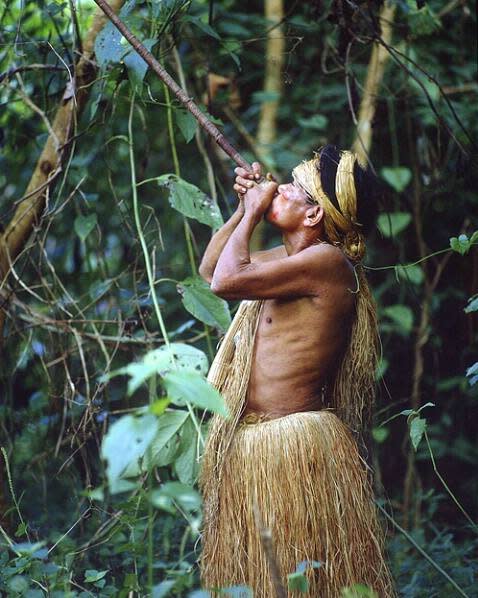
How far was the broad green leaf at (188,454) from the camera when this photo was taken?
2.43m

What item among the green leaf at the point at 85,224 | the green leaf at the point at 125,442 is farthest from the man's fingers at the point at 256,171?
the green leaf at the point at 125,442

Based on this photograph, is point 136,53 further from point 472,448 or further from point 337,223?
point 472,448

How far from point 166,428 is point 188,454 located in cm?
11

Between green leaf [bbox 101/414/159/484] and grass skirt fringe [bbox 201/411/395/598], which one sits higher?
green leaf [bbox 101/414/159/484]

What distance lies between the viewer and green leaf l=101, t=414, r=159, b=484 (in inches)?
54.0

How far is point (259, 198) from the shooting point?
235 centimetres

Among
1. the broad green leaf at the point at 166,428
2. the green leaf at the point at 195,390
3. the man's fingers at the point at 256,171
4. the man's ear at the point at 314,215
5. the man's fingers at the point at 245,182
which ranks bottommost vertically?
the broad green leaf at the point at 166,428

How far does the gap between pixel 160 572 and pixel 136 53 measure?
67.1 inches

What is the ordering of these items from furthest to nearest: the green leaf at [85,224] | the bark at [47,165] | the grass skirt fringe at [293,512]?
the green leaf at [85,224] → the bark at [47,165] → the grass skirt fringe at [293,512]

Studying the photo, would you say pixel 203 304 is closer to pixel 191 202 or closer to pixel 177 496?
pixel 191 202

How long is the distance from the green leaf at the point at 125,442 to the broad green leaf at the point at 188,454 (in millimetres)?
959

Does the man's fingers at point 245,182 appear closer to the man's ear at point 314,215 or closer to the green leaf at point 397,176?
the man's ear at point 314,215

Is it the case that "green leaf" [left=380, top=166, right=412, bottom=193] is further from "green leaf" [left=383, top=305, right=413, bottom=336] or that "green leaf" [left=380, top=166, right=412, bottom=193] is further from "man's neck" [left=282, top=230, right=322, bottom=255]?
"man's neck" [left=282, top=230, right=322, bottom=255]

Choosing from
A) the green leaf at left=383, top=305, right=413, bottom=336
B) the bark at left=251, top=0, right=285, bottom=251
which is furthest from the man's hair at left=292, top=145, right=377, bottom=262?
the bark at left=251, top=0, right=285, bottom=251
